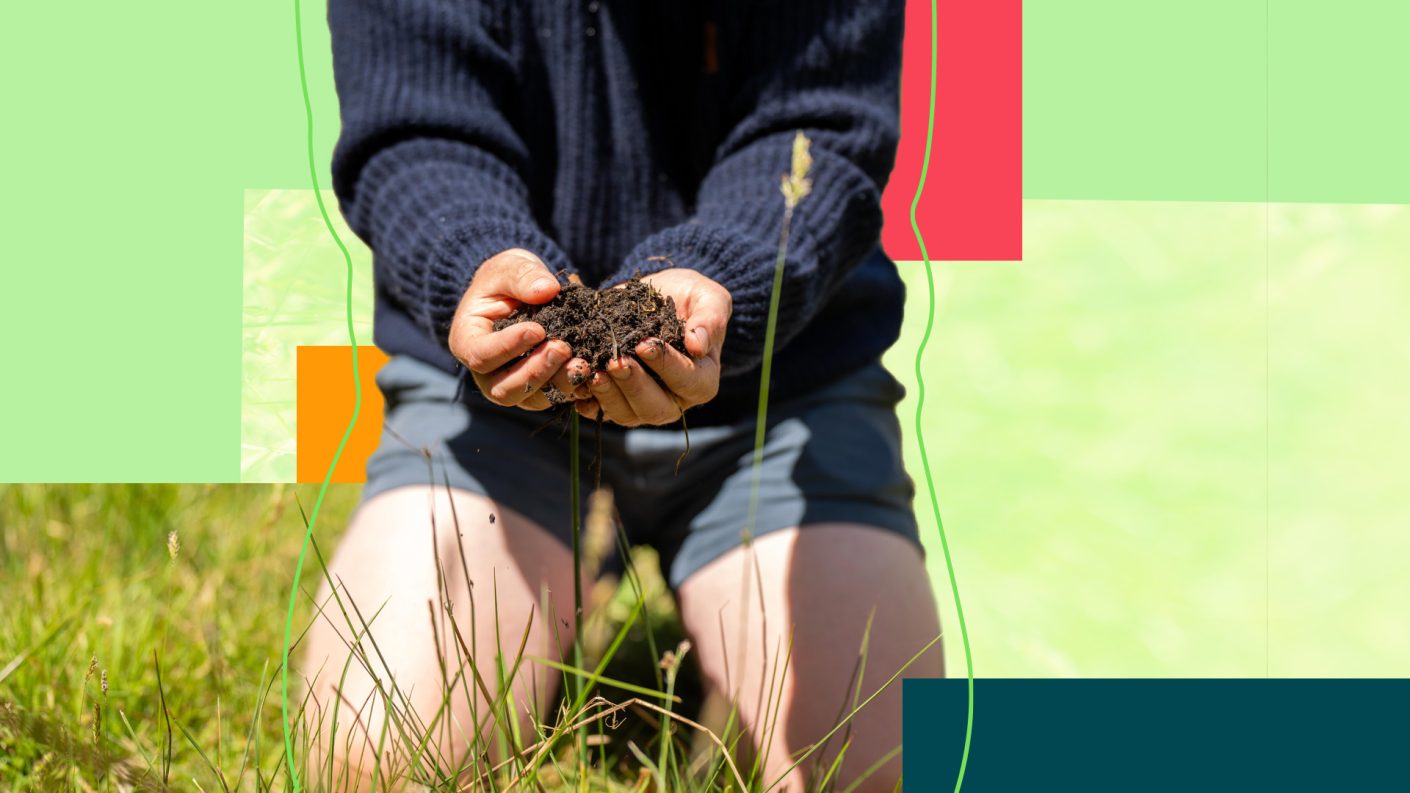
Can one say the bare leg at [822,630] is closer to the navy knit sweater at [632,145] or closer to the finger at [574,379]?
the navy knit sweater at [632,145]

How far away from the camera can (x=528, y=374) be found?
0.90 metres

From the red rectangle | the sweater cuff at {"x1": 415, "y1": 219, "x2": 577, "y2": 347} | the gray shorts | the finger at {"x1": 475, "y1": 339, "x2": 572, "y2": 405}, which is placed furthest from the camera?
the red rectangle

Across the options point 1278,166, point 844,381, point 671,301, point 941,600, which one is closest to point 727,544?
point 844,381

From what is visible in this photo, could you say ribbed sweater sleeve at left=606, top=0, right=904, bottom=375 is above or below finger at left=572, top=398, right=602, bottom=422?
above

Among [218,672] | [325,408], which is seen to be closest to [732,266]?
[218,672]

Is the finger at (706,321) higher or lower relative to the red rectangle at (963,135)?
lower

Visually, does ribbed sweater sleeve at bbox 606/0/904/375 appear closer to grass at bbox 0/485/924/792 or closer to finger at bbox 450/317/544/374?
finger at bbox 450/317/544/374

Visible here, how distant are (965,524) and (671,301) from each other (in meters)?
1.00

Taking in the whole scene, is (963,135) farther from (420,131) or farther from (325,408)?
(325,408)

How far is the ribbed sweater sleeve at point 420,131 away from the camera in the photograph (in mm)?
1172

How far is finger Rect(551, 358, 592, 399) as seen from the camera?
89cm

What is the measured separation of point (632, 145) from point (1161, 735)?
0.84m
